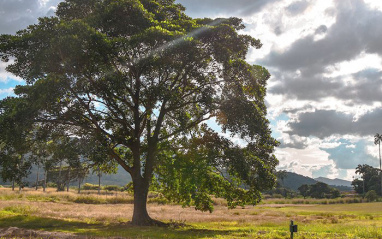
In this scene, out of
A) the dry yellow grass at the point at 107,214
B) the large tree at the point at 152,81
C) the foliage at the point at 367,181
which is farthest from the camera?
the foliage at the point at 367,181

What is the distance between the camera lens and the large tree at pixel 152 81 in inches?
870

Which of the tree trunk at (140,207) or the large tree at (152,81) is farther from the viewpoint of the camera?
the tree trunk at (140,207)

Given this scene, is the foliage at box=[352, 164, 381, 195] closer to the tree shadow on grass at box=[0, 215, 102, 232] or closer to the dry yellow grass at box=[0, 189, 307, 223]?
the dry yellow grass at box=[0, 189, 307, 223]

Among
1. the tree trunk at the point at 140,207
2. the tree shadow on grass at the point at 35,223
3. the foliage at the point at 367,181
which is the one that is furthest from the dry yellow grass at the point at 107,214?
the foliage at the point at 367,181

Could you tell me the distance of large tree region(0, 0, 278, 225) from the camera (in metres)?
22.1

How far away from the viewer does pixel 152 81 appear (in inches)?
999

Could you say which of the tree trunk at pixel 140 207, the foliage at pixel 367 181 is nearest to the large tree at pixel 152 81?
the tree trunk at pixel 140 207

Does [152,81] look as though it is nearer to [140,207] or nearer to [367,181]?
[140,207]

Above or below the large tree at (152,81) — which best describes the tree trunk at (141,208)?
below

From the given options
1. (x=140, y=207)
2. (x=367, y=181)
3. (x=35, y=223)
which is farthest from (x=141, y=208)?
(x=367, y=181)

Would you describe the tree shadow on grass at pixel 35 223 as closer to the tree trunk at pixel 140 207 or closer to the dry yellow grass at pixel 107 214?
the dry yellow grass at pixel 107 214

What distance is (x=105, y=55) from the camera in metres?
22.2

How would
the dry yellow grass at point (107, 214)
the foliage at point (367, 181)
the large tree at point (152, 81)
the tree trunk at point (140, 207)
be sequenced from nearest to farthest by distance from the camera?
the large tree at point (152, 81) < the tree trunk at point (140, 207) < the dry yellow grass at point (107, 214) < the foliage at point (367, 181)

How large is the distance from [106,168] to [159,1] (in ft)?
57.0
